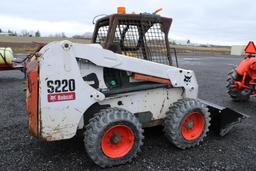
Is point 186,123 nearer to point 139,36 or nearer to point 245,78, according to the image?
point 139,36

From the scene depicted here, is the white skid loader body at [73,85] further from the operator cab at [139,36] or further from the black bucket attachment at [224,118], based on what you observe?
the black bucket attachment at [224,118]

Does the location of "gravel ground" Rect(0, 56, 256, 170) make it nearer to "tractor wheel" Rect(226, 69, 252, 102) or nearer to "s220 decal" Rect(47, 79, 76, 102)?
"s220 decal" Rect(47, 79, 76, 102)

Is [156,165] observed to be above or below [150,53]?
below

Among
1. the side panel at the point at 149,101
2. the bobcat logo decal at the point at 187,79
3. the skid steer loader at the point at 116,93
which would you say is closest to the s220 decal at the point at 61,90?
the skid steer loader at the point at 116,93

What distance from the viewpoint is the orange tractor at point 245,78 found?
6875 millimetres

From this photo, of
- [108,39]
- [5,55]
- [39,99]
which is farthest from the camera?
[5,55]

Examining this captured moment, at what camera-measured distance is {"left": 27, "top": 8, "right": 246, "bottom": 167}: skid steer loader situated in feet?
11.1

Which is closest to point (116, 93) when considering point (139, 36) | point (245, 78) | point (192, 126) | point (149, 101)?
point (149, 101)

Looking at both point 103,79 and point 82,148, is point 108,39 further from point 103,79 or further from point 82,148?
point 82,148

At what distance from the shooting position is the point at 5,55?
10.5m

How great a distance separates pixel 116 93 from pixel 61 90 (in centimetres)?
77

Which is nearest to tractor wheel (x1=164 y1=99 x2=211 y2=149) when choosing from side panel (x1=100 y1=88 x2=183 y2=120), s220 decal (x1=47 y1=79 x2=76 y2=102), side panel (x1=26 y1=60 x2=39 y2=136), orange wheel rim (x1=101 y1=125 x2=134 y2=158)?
side panel (x1=100 y1=88 x2=183 y2=120)

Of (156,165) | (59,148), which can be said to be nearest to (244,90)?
(156,165)

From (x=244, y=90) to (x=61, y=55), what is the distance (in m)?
5.45
